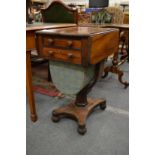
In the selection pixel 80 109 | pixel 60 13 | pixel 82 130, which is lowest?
pixel 82 130

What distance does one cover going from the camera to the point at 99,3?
5.34 m

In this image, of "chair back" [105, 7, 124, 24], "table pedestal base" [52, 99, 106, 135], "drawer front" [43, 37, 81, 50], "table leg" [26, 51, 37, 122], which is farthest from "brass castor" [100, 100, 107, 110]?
"chair back" [105, 7, 124, 24]

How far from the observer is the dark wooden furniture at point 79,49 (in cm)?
114

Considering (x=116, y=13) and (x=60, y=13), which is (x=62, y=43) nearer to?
(x=60, y=13)

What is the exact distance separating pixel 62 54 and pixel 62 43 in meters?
0.07

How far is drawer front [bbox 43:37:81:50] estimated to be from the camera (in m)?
1.16

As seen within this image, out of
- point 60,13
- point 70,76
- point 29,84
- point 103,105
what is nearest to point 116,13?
point 60,13

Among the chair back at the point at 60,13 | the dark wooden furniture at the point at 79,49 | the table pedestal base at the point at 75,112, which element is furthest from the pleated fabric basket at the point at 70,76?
the chair back at the point at 60,13

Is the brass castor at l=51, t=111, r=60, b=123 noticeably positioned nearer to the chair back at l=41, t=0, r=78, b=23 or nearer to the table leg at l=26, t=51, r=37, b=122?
the table leg at l=26, t=51, r=37, b=122

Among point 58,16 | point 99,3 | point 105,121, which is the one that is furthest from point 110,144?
point 99,3

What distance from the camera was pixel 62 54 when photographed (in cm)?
125

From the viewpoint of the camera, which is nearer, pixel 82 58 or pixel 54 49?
pixel 82 58
